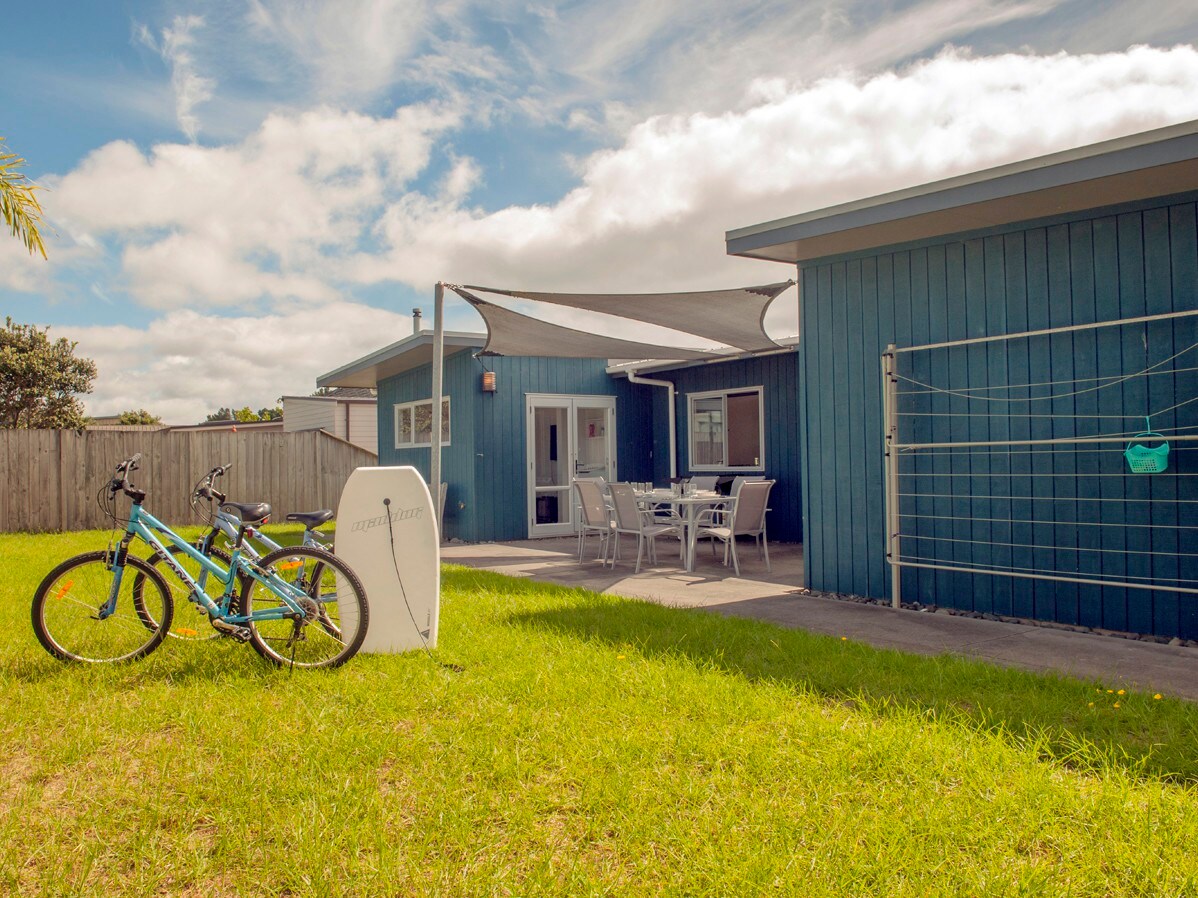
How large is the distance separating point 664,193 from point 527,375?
3.01m

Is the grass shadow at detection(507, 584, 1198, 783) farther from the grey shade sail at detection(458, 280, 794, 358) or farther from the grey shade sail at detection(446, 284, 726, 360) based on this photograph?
the grey shade sail at detection(446, 284, 726, 360)

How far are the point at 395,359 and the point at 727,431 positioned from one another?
476cm

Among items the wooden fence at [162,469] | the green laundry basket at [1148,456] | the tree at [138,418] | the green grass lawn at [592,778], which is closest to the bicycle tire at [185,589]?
the green grass lawn at [592,778]

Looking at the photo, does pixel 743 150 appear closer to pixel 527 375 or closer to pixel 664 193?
pixel 664 193

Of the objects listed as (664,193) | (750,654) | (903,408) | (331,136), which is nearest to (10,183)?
(331,136)

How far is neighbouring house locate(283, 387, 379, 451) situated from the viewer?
65.0ft

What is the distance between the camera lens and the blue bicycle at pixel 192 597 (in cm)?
397

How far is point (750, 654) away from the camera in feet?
13.5

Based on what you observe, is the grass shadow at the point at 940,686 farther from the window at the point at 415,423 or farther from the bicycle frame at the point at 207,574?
the window at the point at 415,423

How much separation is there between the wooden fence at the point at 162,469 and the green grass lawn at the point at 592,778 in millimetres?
9711

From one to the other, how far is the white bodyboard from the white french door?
700 centimetres

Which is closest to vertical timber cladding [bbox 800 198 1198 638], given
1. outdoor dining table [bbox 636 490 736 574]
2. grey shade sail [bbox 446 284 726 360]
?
outdoor dining table [bbox 636 490 736 574]

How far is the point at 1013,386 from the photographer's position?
5328 millimetres

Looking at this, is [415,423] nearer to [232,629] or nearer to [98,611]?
[98,611]
